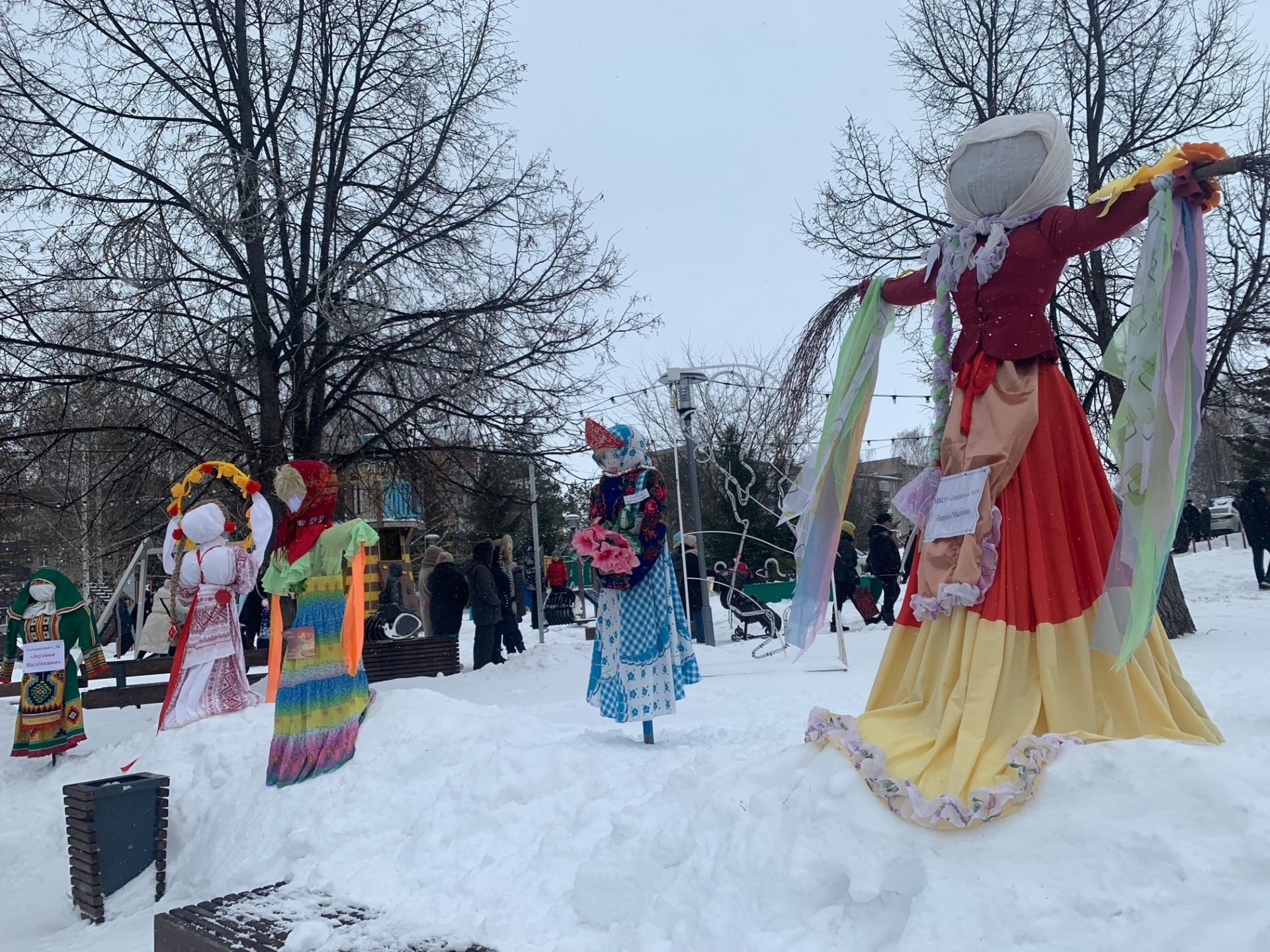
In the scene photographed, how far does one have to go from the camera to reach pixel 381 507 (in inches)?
478

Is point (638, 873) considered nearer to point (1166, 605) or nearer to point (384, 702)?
point (384, 702)

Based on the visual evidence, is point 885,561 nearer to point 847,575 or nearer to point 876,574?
point 876,574

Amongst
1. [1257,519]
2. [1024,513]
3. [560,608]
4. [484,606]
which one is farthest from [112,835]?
[1257,519]

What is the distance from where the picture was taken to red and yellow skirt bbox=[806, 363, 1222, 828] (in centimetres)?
282

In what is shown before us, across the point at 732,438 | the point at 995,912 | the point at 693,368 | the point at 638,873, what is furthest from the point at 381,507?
the point at 995,912

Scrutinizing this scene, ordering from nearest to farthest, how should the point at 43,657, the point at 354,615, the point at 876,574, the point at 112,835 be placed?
the point at 112,835
the point at 354,615
the point at 43,657
the point at 876,574

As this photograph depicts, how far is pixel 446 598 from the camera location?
12555mm

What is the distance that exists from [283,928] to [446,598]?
9099 mm

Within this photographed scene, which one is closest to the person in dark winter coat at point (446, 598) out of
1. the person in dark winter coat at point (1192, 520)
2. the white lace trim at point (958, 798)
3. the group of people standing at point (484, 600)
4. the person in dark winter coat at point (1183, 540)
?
the group of people standing at point (484, 600)

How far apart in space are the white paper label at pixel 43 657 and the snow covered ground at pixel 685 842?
4.87ft

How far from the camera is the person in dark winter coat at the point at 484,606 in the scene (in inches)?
457

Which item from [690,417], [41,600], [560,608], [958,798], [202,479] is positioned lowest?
[560,608]

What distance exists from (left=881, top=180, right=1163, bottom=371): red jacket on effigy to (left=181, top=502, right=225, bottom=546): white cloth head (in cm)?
606

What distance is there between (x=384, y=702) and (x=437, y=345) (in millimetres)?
4541
